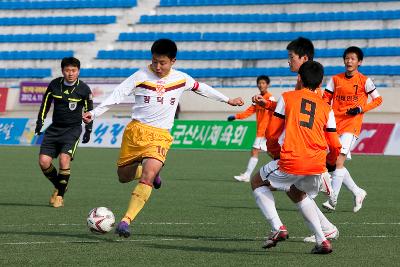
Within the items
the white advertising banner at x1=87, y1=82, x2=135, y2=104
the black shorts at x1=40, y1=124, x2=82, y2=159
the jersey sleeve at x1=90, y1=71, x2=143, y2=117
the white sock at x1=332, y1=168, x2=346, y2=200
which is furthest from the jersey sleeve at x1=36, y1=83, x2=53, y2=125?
the white advertising banner at x1=87, y1=82, x2=135, y2=104

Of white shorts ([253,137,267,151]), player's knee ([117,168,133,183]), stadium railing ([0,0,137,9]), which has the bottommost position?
white shorts ([253,137,267,151])

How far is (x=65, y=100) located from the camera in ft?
43.4

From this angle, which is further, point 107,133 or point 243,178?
point 107,133

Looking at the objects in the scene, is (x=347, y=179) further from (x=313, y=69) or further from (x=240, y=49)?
(x=240, y=49)

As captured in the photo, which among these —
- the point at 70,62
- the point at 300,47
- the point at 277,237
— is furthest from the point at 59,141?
the point at 277,237

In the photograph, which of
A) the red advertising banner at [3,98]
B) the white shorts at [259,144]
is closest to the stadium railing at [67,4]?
the red advertising banner at [3,98]

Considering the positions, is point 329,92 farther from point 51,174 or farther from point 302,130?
point 302,130

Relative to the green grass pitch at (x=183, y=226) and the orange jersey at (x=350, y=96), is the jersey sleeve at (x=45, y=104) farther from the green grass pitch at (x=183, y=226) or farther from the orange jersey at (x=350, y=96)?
the orange jersey at (x=350, y=96)

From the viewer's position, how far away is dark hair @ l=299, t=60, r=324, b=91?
798 centimetres

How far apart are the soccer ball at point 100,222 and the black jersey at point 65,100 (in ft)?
14.3

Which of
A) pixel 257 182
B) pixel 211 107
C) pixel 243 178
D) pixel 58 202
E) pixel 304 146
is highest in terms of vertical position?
pixel 304 146

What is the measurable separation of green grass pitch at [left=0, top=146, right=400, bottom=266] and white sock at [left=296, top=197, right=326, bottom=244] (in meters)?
0.18

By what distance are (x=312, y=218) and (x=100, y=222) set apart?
85.4 inches

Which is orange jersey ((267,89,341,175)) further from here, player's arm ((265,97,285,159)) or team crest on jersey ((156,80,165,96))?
team crest on jersey ((156,80,165,96))
